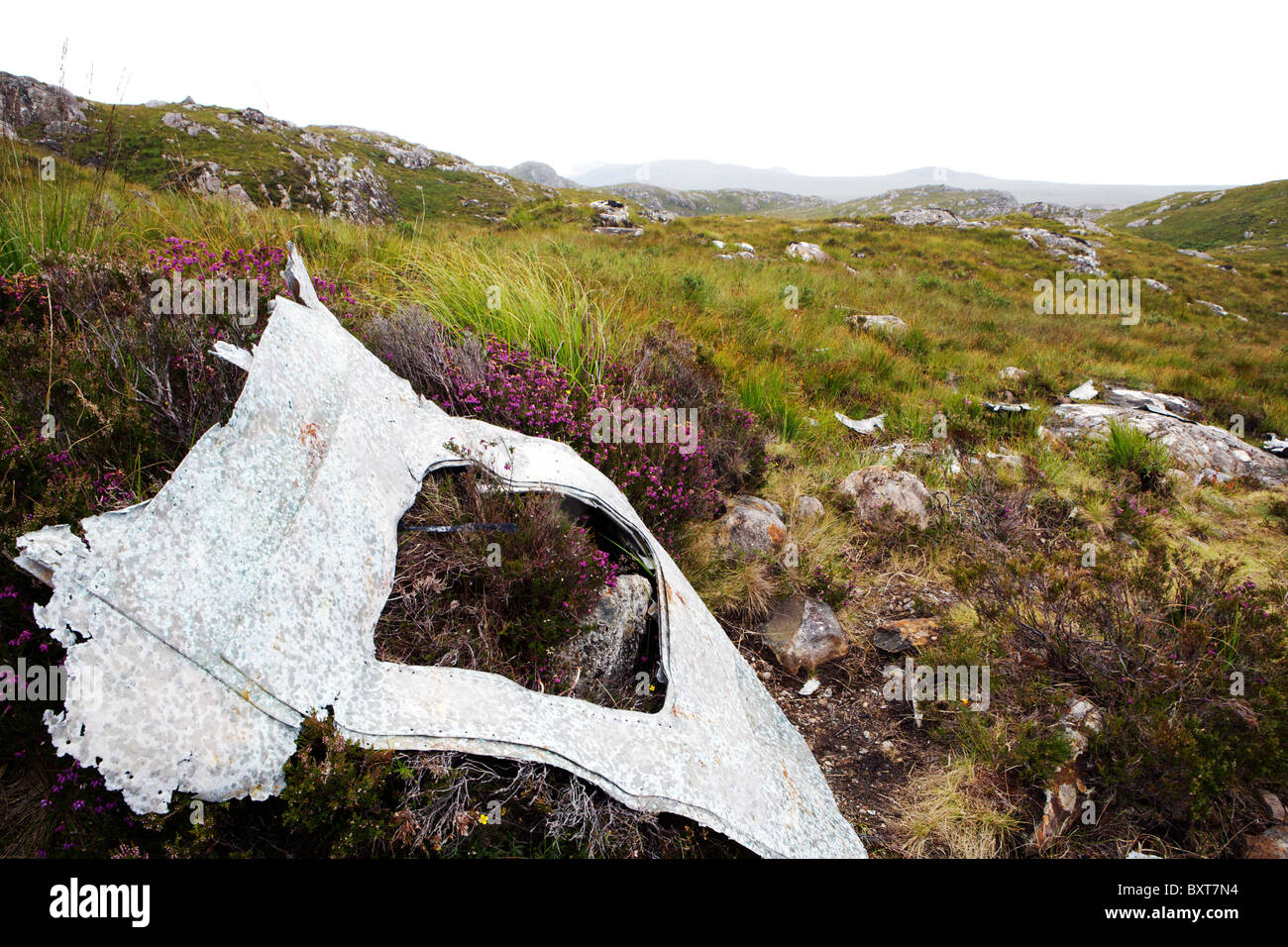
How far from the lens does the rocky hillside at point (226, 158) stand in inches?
257

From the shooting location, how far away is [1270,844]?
2244 millimetres

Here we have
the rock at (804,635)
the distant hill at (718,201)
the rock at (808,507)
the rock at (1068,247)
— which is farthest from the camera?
the distant hill at (718,201)

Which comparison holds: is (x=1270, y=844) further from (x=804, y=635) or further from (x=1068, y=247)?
(x=1068, y=247)

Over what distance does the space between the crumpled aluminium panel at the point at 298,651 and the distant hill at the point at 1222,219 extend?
6145cm

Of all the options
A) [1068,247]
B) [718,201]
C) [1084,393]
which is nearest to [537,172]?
[718,201]

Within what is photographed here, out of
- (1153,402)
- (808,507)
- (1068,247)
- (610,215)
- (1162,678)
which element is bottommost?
(1162,678)

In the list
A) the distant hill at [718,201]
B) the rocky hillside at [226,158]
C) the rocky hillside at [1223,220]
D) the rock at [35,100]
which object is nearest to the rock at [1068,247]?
the rocky hillside at [226,158]

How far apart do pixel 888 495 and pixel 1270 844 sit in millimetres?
2906

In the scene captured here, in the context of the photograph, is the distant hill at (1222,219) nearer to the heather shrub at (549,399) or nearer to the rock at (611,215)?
the rock at (611,215)

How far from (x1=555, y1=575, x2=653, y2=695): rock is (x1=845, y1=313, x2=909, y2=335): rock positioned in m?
8.19

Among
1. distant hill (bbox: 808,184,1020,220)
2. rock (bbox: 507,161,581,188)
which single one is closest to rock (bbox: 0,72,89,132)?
distant hill (bbox: 808,184,1020,220)

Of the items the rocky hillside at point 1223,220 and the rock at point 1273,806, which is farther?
the rocky hillside at point 1223,220

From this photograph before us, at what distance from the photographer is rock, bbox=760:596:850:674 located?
3.50m

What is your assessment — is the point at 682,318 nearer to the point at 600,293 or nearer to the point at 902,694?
the point at 600,293
